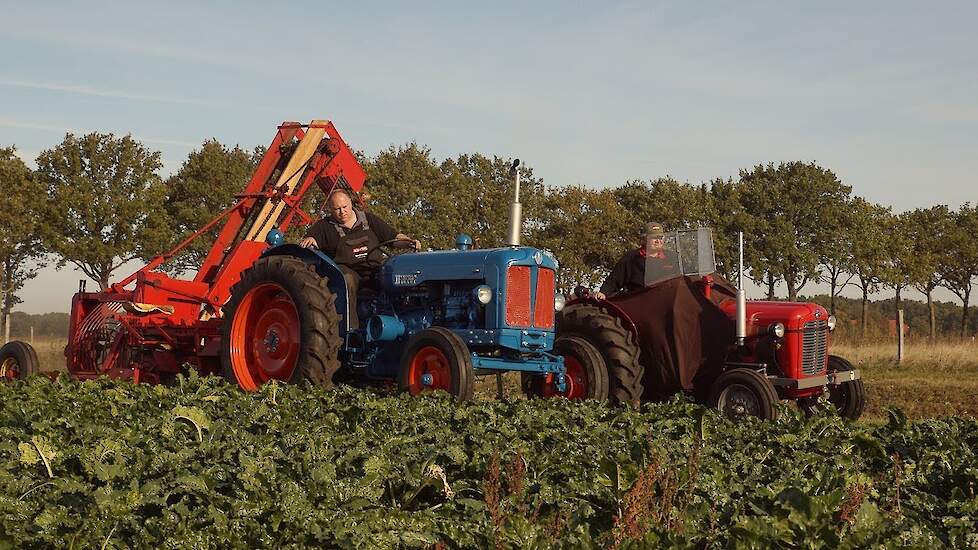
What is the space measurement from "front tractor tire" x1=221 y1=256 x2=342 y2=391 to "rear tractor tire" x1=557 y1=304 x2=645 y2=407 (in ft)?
7.20

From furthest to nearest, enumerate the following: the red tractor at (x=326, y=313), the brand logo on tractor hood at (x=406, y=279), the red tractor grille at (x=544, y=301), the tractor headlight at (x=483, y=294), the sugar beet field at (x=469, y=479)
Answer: the brand logo on tractor hood at (x=406, y=279)
the red tractor grille at (x=544, y=301)
the red tractor at (x=326, y=313)
the tractor headlight at (x=483, y=294)
the sugar beet field at (x=469, y=479)

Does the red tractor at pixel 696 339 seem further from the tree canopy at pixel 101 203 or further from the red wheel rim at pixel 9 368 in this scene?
the tree canopy at pixel 101 203

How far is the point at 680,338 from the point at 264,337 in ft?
11.9

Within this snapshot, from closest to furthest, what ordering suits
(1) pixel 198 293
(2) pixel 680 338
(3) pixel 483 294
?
(3) pixel 483 294, (2) pixel 680 338, (1) pixel 198 293

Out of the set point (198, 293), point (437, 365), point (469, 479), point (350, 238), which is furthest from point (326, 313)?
point (469, 479)

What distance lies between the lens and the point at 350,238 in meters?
9.33

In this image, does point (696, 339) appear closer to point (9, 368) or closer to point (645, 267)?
point (645, 267)

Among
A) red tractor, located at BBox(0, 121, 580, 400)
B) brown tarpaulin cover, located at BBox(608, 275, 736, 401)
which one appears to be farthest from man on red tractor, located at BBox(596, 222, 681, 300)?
red tractor, located at BBox(0, 121, 580, 400)

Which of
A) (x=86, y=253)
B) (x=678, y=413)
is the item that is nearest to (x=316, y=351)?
(x=678, y=413)

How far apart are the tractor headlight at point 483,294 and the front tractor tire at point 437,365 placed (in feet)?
1.57

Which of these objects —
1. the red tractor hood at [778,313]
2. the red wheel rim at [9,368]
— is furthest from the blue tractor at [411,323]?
the red wheel rim at [9,368]

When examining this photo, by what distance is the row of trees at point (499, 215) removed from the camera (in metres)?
30.8

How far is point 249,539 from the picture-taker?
4027 millimetres

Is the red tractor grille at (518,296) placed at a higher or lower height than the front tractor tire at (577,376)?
higher
